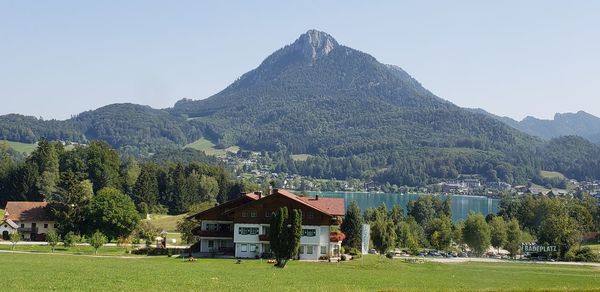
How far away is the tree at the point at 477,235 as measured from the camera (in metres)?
93.7

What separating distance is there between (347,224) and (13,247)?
1569 inches

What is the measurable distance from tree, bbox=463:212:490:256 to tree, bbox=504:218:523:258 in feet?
11.4

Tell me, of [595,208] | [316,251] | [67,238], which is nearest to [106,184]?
[67,238]

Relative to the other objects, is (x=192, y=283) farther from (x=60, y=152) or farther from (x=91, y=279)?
(x=60, y=152)

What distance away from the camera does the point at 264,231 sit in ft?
218

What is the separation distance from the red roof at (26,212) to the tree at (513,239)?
205 feet

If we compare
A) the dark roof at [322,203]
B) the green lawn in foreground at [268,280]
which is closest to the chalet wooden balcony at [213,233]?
the dark roof at [322,203]

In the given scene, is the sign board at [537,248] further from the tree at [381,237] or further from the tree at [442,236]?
the tree at [381,237]

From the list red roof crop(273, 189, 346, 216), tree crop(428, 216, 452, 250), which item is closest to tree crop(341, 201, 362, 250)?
red roof crop(273, 189, 346, 216)

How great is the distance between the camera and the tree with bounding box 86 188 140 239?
7688 centimetres

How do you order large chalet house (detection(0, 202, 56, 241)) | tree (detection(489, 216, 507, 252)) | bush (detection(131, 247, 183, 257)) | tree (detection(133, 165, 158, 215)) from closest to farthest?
bush (detection(131, 247, 183, 257)) → large chalet house (detection(0, 202, 56, 241)) → tree (detection(489, 216, 507, 252)) → tree (detection(133, 165, 158, 215))

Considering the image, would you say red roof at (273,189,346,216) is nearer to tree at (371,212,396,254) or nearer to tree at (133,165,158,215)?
tree at (371,212,396,254)

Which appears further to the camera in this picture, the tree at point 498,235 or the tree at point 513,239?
the tree at point 498,235

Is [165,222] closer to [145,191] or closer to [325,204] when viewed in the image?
[145,191]
